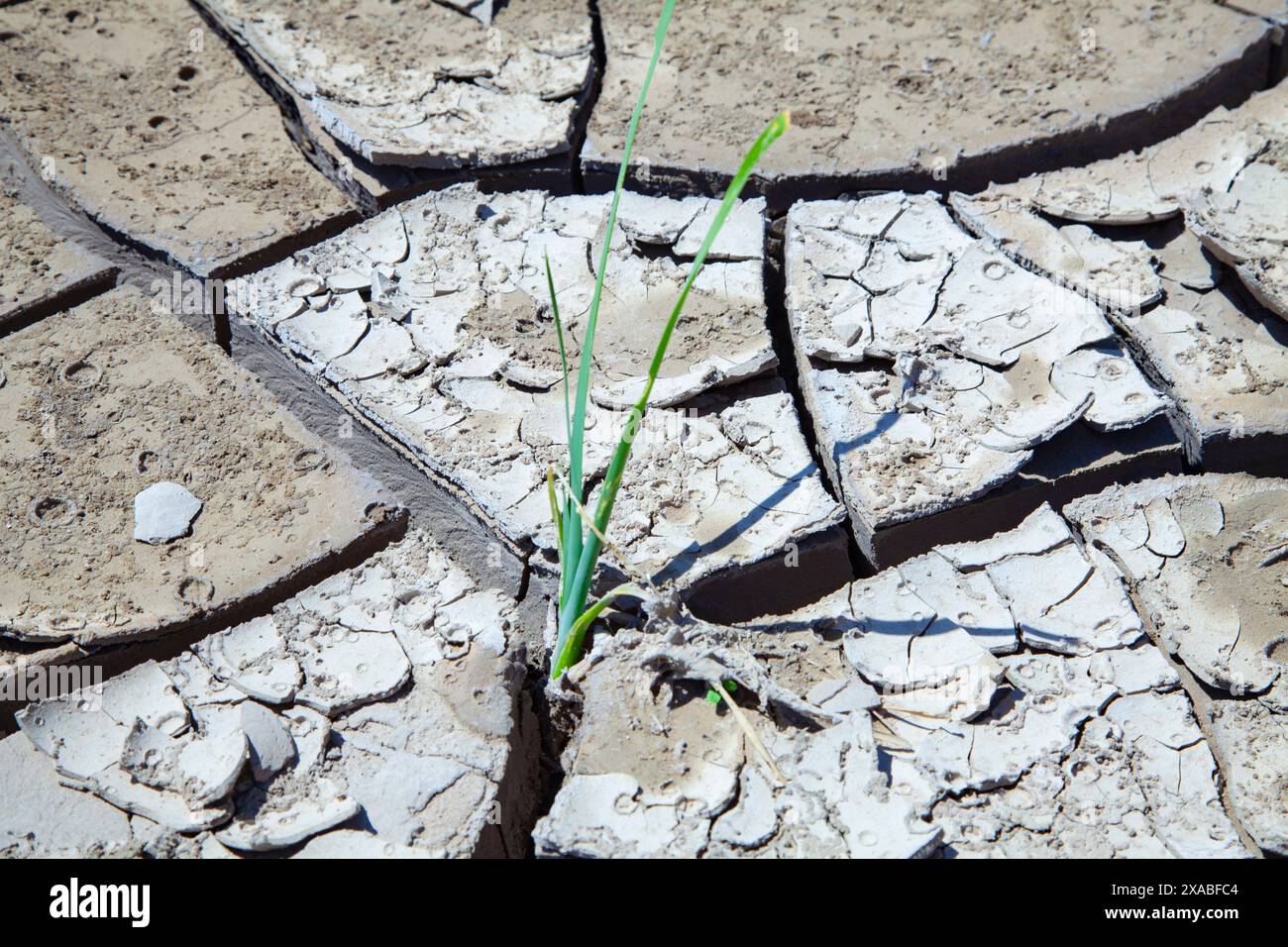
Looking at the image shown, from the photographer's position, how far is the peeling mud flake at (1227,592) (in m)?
1.78

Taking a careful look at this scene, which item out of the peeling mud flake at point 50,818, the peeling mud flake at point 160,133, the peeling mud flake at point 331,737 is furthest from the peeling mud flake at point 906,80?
the peeling mud flake at point 50,818

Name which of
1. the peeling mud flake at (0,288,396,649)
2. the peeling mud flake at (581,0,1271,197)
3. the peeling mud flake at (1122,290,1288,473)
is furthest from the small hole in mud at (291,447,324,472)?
the peeling mud flake at (1122,290,1288,473)

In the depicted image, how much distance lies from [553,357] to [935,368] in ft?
2.50

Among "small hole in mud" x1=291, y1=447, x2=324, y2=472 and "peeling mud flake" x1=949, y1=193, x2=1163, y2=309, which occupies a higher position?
"peeling mud flake" x1=949, y1=193, x2=1163, y2=309

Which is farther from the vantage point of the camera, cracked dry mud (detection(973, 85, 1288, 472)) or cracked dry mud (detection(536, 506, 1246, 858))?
cracked dry mud (detection(973, 85, 1288, 472))

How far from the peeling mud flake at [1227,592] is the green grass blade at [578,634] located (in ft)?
2.85

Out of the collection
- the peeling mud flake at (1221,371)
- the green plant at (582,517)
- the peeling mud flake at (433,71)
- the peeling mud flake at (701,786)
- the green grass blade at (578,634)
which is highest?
the peeling mud flake at (433,71)

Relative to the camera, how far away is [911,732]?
1.79m

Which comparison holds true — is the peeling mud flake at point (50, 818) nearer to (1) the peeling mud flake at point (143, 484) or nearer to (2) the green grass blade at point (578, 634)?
(1) the peeling mud flake at point (143, 484)

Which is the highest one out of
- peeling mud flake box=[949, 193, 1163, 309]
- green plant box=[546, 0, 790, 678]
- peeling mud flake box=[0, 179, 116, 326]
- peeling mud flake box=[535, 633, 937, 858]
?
peeling mud flake box=[0, 179, 116, 326]

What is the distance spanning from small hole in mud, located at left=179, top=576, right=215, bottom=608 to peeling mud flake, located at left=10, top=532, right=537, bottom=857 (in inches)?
3.2

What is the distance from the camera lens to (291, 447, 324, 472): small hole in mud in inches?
89.4

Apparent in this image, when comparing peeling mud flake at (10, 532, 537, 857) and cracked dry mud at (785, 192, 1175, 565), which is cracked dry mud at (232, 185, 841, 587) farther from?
peeling mud flake at (10, 532, 537, 857)

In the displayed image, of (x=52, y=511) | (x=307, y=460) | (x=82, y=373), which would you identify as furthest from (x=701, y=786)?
(x=82, y=373)
